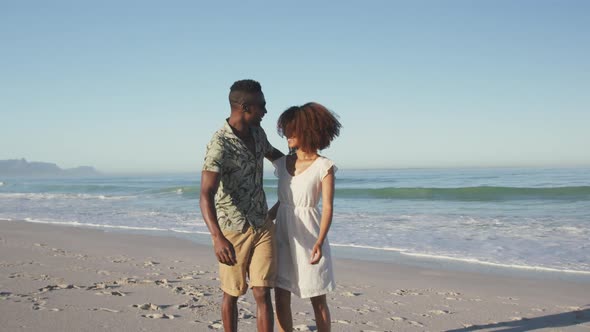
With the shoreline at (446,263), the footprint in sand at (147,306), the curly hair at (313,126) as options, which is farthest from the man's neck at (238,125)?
the shoreline at (446,263)

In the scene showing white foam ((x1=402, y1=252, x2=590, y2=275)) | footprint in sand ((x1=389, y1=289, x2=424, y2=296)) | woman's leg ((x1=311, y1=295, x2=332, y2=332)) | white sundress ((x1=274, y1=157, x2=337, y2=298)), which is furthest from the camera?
white foam ((x1=402, y1=252, x2=590, y2=275))

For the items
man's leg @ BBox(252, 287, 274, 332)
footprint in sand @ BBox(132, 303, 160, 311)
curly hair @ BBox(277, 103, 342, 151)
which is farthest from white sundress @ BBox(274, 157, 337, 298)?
footprint in sand @ BBox(132, 303, 160, 311)

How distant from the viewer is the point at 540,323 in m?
4.67

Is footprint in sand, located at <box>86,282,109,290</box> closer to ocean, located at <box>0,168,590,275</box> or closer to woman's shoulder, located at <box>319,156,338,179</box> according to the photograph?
woman's shoulder, located at <box>319,156,338,179</box>

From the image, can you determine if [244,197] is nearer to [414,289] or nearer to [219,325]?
[219,325]

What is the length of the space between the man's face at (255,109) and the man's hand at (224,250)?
74 centimetres

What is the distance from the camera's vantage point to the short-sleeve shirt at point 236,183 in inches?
124

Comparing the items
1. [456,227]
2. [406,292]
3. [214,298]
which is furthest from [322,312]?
[456,227]

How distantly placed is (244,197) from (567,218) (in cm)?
1213

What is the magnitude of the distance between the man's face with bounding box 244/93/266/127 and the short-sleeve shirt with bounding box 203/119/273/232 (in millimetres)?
141

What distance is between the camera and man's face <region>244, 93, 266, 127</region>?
323cm

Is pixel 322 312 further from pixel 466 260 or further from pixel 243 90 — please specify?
pixel 466 260

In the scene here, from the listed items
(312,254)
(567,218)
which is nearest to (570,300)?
(312,254)

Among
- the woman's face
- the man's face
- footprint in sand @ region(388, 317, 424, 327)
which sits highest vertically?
the man's face
